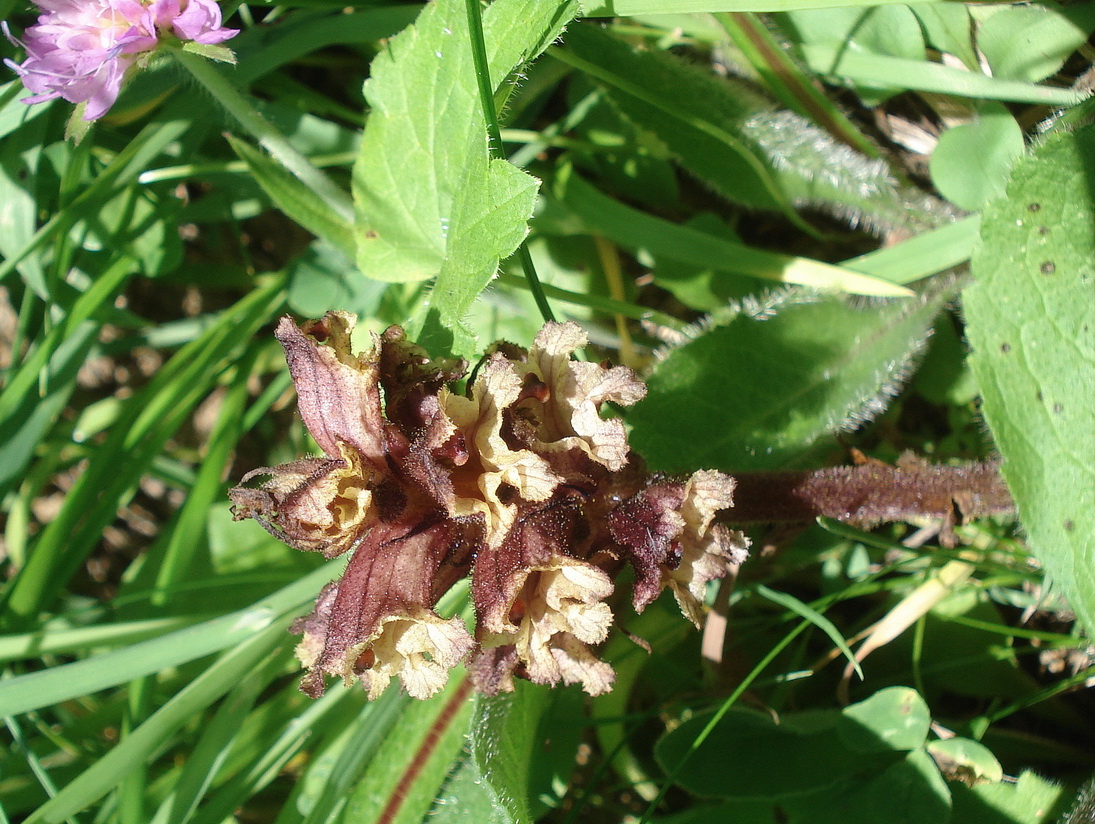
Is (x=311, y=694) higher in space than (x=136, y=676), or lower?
higher

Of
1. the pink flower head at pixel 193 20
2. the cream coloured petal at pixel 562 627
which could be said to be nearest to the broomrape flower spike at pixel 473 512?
the cream coloured petal at pixel 562 627

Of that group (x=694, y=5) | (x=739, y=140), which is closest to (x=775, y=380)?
(x=739, y=140)

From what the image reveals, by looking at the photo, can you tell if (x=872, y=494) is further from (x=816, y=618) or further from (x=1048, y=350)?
(x=1048, y=350)

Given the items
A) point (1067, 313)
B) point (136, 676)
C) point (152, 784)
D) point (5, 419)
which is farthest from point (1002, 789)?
point (5, 419)

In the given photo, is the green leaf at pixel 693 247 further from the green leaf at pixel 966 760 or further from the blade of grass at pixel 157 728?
the blade of grass at pixel 157 728

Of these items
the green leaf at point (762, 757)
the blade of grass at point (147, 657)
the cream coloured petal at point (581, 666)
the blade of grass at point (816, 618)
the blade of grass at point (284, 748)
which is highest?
the cream coloured petal at point (581, 666)

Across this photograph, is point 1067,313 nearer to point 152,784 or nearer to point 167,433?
point 167,433

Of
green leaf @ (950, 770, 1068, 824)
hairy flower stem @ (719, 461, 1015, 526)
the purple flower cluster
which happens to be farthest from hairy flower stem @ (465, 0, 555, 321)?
green leaf @ (950, 770, 1068, 824)
